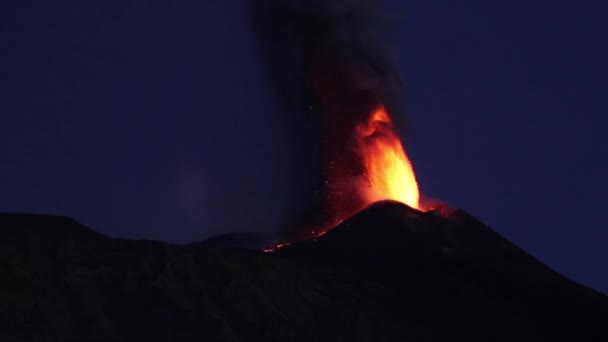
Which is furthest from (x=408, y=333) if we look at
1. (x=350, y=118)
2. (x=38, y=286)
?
(x=350, y=118)

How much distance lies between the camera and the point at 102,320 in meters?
40.7

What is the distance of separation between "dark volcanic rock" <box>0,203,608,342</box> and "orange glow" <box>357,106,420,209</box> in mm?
11455

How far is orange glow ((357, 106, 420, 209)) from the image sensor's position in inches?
2840

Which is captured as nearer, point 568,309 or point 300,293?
point 300,293

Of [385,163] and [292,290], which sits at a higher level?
[385,163]

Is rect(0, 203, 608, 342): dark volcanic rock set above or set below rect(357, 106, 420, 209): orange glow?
below

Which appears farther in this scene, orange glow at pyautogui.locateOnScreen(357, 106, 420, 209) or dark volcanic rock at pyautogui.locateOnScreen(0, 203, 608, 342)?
orange glow at pyautogui.locateOnScreen(357, 106, 420, 209)

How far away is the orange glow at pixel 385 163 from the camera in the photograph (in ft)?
237

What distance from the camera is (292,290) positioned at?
47.7m

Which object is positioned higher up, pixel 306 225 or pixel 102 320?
pixel 306 225

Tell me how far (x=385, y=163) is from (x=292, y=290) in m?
30.0

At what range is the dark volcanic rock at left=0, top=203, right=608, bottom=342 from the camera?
136 ft

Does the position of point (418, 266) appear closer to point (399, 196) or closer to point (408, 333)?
point (408, 333)

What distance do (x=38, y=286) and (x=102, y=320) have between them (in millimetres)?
3731
